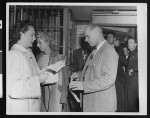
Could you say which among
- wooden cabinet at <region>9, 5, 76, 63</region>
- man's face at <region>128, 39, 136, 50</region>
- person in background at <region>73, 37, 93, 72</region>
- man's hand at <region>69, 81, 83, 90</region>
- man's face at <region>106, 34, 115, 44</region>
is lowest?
man's hand at <region>69, 81, 83, 90</region>

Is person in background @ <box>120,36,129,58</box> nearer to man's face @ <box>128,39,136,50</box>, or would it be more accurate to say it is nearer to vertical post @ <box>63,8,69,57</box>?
man's face @ <box>128,39,136,50</box>

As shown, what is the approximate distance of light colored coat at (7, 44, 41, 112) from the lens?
1771mm

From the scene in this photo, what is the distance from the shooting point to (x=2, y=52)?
181cm


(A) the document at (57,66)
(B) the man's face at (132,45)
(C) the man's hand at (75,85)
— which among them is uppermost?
(B) the man's face at (132,45)

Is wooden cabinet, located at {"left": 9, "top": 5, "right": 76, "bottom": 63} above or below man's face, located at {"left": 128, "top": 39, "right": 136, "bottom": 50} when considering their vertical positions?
above

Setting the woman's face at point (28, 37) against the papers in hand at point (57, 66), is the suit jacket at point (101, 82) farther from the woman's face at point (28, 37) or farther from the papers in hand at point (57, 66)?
the woman's face at point (28, 37)

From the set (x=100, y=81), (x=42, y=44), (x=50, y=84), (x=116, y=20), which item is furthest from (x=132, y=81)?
(x=42, y=44)

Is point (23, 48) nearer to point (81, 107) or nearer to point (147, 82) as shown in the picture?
point (81, 107)

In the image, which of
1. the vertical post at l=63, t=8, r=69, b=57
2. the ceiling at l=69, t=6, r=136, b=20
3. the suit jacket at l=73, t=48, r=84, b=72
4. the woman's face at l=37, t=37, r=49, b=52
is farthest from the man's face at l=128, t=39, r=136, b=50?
the woman's face at l=37, t=37, r=49, b=52

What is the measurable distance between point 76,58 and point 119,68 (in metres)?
0.32

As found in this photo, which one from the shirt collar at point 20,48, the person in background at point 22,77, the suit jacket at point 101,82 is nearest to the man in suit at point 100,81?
the suit jacket at point 101,82

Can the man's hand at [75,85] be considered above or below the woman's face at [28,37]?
below

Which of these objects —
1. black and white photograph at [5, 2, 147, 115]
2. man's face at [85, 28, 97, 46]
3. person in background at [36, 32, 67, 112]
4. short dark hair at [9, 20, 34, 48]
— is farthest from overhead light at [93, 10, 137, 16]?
short dark hair at [9, 20, 34, 48]

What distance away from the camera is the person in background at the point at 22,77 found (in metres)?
1.77
